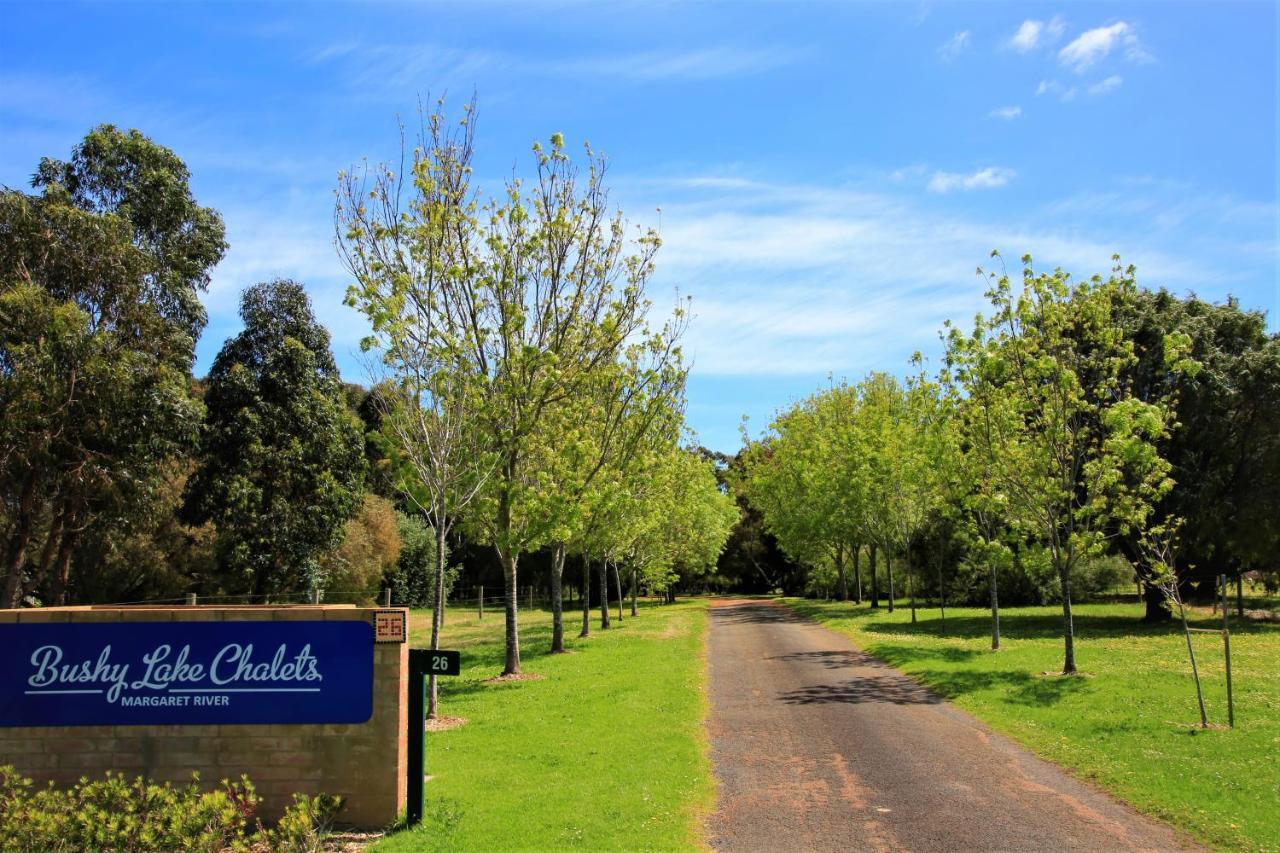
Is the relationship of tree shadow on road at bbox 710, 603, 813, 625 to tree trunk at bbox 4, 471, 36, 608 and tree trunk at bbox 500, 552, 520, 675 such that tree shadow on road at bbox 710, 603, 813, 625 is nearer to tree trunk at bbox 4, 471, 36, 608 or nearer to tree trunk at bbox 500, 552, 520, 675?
tree trunk at bbox 500, 552, 520, 675

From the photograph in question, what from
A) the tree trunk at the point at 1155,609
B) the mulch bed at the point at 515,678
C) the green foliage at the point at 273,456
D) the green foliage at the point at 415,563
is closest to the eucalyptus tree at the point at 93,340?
the green foliage at the point at 273,456

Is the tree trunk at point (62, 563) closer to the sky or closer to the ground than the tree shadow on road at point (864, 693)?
closer to the sky

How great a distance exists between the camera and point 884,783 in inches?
405

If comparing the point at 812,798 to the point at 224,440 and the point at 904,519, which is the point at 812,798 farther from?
the point at 224,440

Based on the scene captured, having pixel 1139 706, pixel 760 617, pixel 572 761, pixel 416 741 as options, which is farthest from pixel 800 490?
pixel 416 741

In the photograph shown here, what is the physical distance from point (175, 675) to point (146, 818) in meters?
1.54

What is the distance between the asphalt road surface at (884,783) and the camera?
27.5 ft

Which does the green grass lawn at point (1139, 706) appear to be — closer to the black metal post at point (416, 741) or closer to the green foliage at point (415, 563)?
the black metal post at point (416, 741)

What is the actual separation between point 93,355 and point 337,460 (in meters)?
14.1

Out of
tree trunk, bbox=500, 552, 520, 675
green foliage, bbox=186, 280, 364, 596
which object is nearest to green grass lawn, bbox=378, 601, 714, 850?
tree trunk, bbox=500, 552, 520, 675

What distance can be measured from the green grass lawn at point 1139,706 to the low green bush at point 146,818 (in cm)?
900

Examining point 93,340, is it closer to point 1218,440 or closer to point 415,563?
point 415,563

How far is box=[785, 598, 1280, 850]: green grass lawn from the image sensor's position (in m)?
9.41

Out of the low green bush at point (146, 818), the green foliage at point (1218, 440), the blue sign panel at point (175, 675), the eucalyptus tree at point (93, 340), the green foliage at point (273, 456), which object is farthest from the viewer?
the green foliage at point (273, 456)
